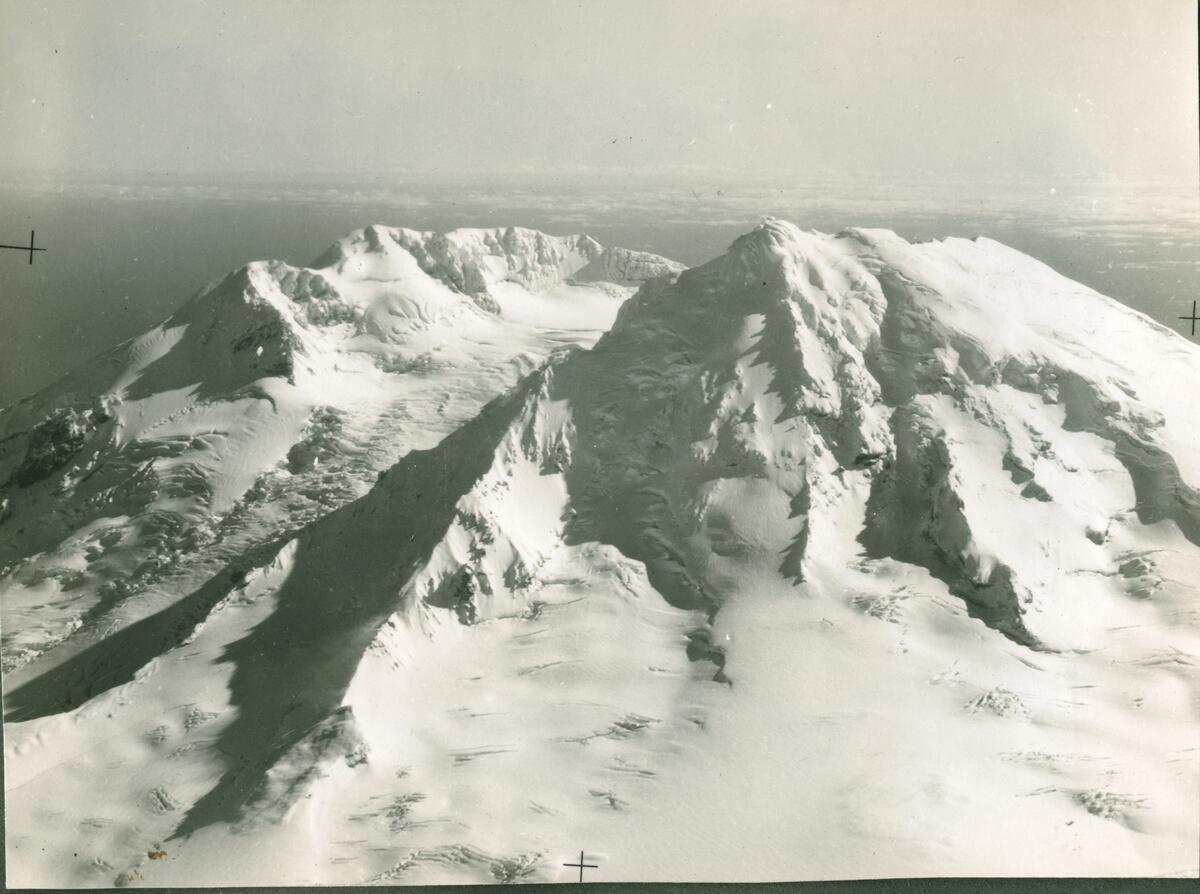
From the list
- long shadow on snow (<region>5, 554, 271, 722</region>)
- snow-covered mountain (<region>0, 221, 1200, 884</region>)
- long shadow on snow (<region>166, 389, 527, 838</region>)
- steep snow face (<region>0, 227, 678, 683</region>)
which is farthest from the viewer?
steep snow face (<region>0, 227, 678, 683</region>)

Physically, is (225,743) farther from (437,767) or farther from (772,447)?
(772,447)

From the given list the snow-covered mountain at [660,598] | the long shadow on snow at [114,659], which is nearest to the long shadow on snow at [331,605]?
the snow-covered mountain at [660,598]

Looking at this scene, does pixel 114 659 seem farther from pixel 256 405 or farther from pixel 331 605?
pixel 256 405

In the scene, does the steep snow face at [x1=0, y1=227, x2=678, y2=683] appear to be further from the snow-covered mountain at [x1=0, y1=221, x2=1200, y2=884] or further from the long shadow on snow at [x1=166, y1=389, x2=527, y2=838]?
the long shadow on snow at [x1=166, y1=389, x2=527, y2=838]

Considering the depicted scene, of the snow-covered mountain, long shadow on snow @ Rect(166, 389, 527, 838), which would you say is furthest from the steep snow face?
long shadow on snow @ Rect(166, 389, 527, 838)

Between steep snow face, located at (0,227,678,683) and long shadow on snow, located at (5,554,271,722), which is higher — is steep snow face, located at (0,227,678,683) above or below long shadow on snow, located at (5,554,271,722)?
above

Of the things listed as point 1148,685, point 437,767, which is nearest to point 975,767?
point 1148,685

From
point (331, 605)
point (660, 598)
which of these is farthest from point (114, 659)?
point (660, 598)
